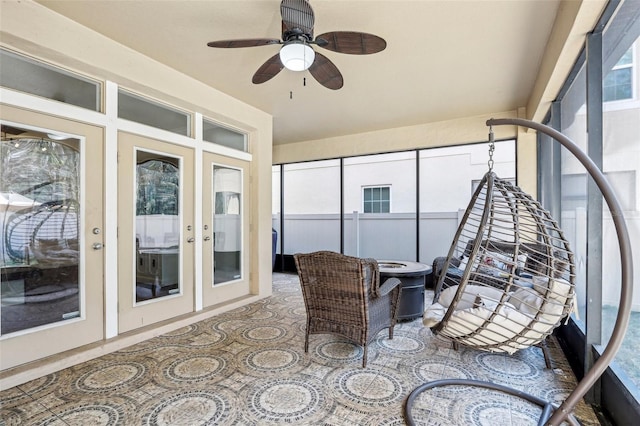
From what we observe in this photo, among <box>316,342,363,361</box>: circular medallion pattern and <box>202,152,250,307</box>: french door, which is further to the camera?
<box>202,152,250,307</box>: french door

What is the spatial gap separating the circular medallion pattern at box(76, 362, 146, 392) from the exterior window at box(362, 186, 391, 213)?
433cm

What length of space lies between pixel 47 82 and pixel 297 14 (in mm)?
2122

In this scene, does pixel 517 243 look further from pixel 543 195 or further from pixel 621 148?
pixel 543 195

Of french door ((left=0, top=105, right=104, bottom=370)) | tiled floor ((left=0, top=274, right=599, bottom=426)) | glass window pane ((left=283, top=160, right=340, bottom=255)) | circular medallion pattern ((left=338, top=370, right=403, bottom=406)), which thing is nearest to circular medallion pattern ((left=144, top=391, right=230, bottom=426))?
tiled floor ((left=0, top=274, right=599, bottom=426))

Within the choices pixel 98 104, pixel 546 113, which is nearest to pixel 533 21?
pixel 546 113

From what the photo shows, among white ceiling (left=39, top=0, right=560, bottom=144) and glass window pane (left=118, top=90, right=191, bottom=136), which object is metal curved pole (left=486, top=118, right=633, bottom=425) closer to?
white ceiling (left=39, top=0, right=560, bottom=144)

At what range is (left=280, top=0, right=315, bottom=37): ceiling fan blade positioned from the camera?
2016 mm

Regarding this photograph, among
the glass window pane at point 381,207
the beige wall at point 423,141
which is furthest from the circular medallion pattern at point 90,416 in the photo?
the beige wall at point 423,141

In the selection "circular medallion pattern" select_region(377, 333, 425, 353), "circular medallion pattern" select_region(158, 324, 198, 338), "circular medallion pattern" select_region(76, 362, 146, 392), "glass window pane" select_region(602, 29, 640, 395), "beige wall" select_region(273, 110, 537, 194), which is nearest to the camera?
"glass window pane" select_region(602, 29, 640, 395)

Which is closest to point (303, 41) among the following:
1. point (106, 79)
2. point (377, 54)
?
point (377, 54)

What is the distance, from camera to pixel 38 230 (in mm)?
2455

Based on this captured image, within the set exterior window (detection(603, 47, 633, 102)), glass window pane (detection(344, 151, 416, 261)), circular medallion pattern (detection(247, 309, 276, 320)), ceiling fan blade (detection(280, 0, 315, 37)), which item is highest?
ceiling fan blade (detection(280, 0, 315, 37))

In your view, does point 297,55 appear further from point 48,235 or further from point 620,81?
point 48,235

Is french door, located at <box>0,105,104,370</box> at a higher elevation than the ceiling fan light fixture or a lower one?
lower
